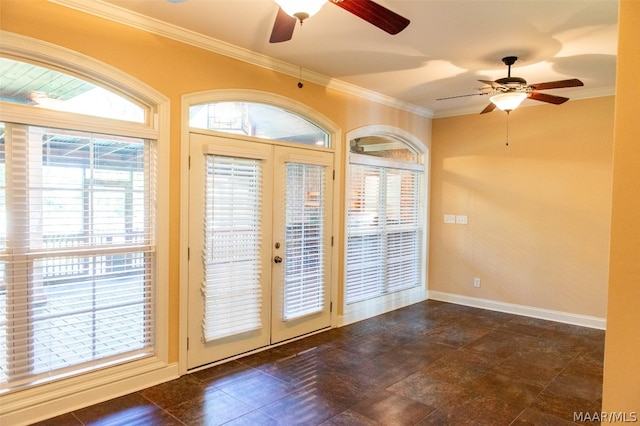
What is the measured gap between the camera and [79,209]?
2830 millimetres

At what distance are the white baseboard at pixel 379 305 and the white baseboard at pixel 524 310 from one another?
0.37 meters

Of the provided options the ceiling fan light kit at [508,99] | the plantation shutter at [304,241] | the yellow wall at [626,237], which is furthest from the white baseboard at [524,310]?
the yellow wall at [626,237]

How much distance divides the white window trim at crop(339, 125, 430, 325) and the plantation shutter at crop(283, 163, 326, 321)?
47cm

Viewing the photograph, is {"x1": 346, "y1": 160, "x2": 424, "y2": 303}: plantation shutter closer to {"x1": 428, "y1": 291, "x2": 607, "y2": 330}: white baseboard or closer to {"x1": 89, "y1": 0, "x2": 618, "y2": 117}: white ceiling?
{"x1": 428, "y1": 291, "x2": 607, "y2": 330}: white baseboard

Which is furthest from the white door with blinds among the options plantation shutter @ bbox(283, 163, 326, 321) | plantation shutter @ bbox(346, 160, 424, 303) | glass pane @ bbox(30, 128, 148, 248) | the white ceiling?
glass pane @ bbox(30, 128, 148, 248)

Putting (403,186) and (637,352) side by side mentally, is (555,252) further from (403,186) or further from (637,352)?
(637,352)

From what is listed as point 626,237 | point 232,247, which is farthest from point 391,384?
point 626,237

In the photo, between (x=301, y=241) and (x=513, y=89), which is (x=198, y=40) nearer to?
(x=301, y=241)

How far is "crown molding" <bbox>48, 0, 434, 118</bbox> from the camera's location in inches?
111

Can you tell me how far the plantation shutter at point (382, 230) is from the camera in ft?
16.6

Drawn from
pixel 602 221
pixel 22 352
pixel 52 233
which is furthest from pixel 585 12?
pixel 22 352

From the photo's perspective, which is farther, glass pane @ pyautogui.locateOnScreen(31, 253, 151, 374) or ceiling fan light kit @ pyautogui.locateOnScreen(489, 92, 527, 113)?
ceiling fan light kit @ pyautogui.locateOnScreen(489, 92, 527, 113)

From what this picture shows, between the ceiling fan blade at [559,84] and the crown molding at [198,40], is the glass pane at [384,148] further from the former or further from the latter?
the ceiling fan blade at [559,84]

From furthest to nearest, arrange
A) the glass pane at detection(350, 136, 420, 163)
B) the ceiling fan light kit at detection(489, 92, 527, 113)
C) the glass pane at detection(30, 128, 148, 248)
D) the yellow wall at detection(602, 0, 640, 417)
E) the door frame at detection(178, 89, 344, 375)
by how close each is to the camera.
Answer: the glass pane at detection(350, 136, 420, 163), the ceiling fan light kit at detection(489, 92, 527, 113), the door frame at detection(178, 89, 344, 375), the glass pane at detection(30, 128, 148, 248), the yellow wall at detection(602, 0, 640, 417)
